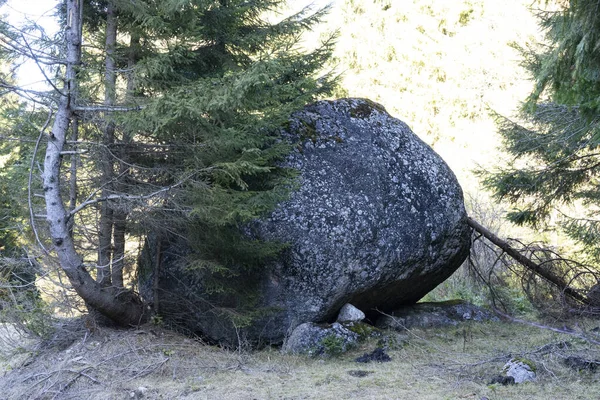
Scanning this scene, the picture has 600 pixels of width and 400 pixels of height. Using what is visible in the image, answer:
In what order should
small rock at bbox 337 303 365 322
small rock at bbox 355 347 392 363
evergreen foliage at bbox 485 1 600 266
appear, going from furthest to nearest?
evergreen foliage at bbox 485 1 600 266 < small rock at bbox 337 303 365 322 < small rock at bbox 355 347 392 363

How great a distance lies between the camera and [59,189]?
5.86m

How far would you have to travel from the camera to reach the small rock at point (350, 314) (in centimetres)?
705

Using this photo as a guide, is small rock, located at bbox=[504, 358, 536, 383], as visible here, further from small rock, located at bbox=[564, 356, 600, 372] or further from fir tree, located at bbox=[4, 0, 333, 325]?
fir tree, located at bbox=[4, 0, 333, 325]

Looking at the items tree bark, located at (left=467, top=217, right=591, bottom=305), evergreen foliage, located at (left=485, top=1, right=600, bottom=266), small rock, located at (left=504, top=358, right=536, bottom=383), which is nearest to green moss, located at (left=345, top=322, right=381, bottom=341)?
small rock, located at (left=504, top=358, right=536, bottom=383)

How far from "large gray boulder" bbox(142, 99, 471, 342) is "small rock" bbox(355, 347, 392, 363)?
87 centimetres

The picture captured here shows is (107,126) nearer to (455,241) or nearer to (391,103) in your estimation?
(455,241)

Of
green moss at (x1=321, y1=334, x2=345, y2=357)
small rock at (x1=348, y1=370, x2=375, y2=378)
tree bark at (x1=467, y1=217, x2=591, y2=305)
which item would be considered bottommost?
small rock at (x1=348, y1=370, x2=375, y2=378)

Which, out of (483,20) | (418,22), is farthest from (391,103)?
(483,20)

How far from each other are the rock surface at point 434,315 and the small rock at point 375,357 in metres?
1.21

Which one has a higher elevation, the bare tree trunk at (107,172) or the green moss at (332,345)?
the bare tree trunk at (107,172)

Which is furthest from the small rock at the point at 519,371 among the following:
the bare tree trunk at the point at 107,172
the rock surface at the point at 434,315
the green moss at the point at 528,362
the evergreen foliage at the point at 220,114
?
the bare tree trunk at the point at 107,172

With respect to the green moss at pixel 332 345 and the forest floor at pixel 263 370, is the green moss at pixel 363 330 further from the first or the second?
the green moss at pixel 332 345

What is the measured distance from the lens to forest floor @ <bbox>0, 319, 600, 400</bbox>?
16.1 ft

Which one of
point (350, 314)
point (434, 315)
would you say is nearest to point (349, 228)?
point (350, 314)
